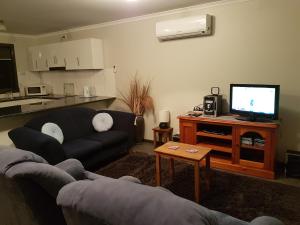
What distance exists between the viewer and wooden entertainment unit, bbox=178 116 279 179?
2.96 metres

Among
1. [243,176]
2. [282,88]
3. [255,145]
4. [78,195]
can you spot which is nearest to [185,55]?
[282,88]

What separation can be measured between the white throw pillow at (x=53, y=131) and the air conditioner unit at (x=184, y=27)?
2225 millimetres

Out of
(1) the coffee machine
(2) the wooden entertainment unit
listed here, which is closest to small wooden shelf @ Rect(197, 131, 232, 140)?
(2) the wooden entertainment unit

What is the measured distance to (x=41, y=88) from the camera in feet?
18.6

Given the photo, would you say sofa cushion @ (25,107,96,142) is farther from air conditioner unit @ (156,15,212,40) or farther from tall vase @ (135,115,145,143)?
air conditioner unit @ (156,15,212,40)

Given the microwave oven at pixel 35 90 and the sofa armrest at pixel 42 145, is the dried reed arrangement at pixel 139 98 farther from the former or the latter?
the microwave oven at pixel 35 90

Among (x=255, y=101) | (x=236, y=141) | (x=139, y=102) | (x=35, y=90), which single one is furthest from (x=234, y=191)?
(x=35, y=90)

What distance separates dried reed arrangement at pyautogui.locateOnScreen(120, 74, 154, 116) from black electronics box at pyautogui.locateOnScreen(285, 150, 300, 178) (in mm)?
2419

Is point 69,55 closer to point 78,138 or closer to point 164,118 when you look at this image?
point 78,138

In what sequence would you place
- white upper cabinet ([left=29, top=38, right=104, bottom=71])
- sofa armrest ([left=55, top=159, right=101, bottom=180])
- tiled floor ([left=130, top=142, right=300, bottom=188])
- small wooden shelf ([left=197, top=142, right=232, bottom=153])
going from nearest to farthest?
sofa armrest ([left=55, top=159, right=101, bottom=180]), tiled floor ([left=130, top=142, right=300, bottom=188]), small wooden shelf ([left=197, top=142, right=232, bottom=153]), white upper cabinet ([left=29, top=38, right=104, bottom=71])

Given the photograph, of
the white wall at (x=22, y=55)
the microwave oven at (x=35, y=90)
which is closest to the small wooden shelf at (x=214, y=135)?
the microwave oven at (x=35, y=90)

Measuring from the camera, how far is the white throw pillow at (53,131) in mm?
3179

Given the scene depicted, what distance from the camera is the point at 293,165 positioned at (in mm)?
2957

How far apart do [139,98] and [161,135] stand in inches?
32.6
